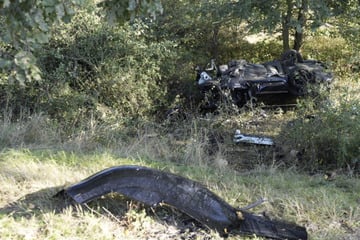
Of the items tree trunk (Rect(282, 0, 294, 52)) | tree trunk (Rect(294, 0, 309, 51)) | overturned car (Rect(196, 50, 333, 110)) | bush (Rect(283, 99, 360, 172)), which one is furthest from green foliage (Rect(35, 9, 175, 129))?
bush (Rect(283, 99, 360, 172))

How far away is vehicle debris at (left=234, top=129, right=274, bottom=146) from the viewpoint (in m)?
6.95

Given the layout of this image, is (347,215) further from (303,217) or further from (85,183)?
(85,183)

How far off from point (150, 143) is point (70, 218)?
10.3 ft

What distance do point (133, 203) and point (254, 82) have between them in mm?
5258

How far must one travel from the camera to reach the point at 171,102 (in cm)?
1013

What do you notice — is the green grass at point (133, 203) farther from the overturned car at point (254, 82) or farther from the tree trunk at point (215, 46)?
the tree trunk at point (215, 46)

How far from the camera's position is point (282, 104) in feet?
29.2

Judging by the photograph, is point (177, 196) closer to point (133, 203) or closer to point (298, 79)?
point (133, 203)

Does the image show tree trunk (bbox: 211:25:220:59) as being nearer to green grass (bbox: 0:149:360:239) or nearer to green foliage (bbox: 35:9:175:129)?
green foliage (bbox: 35:9:175:129)

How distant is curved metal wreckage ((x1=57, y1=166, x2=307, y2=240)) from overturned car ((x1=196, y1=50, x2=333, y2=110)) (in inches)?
180

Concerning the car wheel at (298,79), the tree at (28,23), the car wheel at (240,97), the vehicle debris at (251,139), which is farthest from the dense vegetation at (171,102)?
the car wheel at (298,79)

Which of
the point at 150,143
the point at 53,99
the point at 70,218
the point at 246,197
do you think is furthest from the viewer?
the point at 53,99

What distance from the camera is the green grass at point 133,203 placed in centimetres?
365

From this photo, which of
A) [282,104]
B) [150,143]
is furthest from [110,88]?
[282,104]
